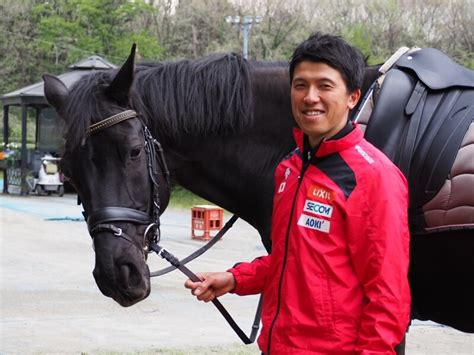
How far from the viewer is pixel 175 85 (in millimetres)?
3115

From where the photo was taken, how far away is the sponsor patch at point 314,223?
212cm

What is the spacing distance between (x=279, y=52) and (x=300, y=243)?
1111 inches

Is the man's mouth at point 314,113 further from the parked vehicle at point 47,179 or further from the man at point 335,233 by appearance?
the parked vehicle at point 47,179

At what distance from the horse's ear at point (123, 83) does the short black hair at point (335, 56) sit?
31.6 inches

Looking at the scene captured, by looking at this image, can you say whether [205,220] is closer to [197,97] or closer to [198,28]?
[197,97]

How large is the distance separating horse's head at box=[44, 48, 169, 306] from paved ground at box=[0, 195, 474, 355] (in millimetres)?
3084

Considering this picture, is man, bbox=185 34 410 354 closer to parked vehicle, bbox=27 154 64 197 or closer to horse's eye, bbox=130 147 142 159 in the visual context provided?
horse's eye, bbox=130 147 142 159

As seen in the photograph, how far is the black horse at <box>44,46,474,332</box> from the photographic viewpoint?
8.85ft

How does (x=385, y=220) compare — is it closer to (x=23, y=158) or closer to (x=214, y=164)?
(x=214, y=164)

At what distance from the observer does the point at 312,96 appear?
216 cm

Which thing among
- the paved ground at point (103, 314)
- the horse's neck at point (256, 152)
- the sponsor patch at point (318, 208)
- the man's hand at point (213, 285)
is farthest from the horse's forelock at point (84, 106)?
the paved ground at point (103, 314)

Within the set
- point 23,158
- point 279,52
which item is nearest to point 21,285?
point 23,158

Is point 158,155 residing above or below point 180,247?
above

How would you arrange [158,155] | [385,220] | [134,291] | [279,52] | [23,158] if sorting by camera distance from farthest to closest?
1. [279,52]
2. [23,158]
3. [158,155]
4. [134,291]
5. [385,220]
